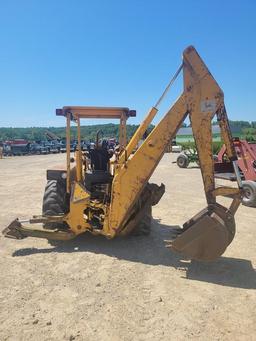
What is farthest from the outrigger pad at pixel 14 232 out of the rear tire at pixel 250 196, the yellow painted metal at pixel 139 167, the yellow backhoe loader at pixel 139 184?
the rear tire at pixel 250 196

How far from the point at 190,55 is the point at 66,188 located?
10.5 ft

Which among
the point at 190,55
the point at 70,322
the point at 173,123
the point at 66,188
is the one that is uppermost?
the point at 190,55

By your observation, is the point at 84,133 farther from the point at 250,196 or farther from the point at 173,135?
the point at 250,196

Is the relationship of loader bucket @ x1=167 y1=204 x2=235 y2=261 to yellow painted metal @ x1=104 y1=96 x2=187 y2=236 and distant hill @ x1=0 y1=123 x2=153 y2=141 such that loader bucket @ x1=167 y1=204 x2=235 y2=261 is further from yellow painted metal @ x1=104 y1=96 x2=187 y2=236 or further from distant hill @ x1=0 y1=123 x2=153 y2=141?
distant hill @ x1=0 y1=123 x2=153 y2=141

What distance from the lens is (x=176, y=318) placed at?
3822mm

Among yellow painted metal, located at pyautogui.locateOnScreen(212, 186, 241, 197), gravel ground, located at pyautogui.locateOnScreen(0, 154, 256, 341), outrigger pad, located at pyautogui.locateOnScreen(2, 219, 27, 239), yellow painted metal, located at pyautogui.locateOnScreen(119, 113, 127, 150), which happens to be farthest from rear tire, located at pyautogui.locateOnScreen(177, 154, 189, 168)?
yellow painted metal, located at pyautogui.locateOnScreen(212, 186, 241, 197)

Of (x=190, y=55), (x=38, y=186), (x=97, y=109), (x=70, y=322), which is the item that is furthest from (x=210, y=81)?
(x=38, y=186)

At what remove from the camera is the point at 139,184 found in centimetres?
551

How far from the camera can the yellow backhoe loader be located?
4926mm

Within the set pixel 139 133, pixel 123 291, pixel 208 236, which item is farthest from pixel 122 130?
pixel 123 291

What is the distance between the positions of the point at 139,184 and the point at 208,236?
50.6 inches

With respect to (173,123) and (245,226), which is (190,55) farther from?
(245,226)

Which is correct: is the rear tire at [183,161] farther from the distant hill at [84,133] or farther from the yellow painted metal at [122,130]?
the yellow painted metal at [122,130]

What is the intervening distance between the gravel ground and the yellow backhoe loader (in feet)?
1.12
